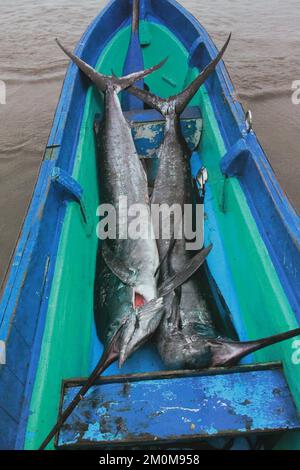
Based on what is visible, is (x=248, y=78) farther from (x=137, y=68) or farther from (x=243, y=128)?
(x=243, y=128)

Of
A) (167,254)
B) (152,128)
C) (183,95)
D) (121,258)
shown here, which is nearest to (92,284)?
(121,258)

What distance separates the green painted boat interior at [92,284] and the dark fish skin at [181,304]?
28 centimetres

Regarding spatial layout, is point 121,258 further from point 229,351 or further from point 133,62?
point 133,62

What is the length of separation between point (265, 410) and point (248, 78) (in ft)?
21.4

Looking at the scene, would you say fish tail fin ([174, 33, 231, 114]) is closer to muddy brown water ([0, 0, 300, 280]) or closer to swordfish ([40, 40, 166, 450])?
swordfish ([40, 40, 166, 450])

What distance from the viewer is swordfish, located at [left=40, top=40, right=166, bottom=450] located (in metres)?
2.05

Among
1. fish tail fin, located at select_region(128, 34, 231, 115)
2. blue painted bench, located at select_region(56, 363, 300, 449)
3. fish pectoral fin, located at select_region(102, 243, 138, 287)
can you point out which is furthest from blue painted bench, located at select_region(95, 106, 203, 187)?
blue painted bench, located at select_region(56, 363, 300, 449)

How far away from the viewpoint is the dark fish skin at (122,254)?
212cm

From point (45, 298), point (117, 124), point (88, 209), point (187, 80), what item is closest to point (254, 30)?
point (187, 80)

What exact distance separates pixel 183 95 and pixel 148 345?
89.6 inches

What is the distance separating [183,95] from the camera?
3262mm

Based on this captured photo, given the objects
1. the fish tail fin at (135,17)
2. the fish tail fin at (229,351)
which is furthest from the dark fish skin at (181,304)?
the fish tail fin at (135,17)

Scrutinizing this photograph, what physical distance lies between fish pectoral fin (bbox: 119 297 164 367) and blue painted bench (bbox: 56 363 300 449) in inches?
9.4
